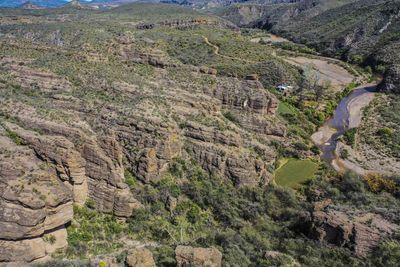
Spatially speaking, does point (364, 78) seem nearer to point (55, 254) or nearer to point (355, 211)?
point (355, 211)

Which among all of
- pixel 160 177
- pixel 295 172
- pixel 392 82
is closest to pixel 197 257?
pixel 160 177

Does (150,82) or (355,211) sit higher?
(150,82)

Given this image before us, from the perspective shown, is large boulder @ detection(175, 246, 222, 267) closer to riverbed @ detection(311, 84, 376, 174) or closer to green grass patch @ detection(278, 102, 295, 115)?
riverbed @ detection(311, 84, 376, 174)

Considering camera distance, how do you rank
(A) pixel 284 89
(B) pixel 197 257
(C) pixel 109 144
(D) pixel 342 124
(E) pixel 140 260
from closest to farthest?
(B) pixel 197 257 < (E) pixel 140 260 < (C) pixel 109 144 < (D) pixel 342 124 < (A) pixel 284 89

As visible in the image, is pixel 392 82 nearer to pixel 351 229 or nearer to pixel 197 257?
pixel 351 229

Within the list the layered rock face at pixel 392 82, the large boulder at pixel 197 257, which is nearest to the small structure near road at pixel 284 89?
the layered rock face at pixel 392 82

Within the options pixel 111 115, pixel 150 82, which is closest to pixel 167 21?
pixel 150 82
